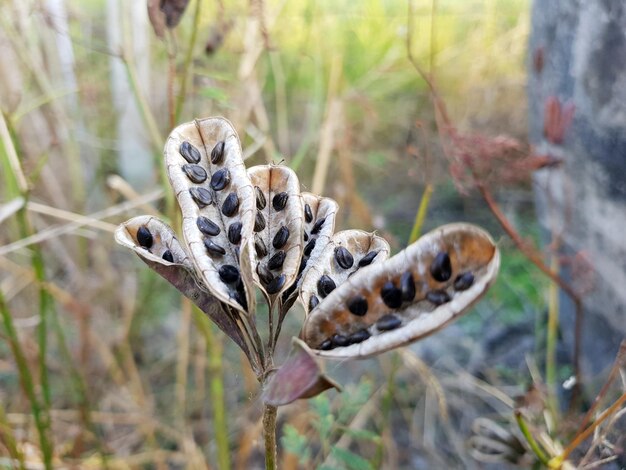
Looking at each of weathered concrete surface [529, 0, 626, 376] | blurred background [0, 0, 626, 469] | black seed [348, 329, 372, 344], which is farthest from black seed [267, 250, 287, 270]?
weathered concrete surface [529, 0, 626, 376]

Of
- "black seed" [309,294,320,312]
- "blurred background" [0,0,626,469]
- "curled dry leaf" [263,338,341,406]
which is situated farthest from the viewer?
"blurred background" [0,0,626,469]

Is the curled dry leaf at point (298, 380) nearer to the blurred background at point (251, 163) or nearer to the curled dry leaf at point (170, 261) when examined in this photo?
the curled dry leaf at point (170, 261)

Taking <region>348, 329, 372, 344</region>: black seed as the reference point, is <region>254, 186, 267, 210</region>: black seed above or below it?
above

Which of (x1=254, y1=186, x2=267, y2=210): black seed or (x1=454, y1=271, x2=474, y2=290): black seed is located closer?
(x1=454, y1=271, x2=474, y2=290): black seed

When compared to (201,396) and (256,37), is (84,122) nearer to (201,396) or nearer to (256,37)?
(256,37)

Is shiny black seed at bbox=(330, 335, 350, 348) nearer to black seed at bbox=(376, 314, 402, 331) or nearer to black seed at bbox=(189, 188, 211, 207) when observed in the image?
black seed at bbox=(376, 314, 402, 331)

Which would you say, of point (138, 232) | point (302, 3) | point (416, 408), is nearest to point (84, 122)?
point (302, 3)

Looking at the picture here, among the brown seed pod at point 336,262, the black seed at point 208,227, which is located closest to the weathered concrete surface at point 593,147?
the brown seed pod at point 336,262

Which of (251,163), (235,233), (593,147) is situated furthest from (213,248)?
(251,163)
